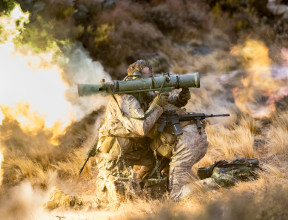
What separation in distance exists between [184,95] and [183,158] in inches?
29.9

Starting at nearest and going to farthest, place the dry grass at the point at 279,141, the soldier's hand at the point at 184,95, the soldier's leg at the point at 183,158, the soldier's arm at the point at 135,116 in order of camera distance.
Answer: the soldier's arm at the point at 135,116 → the soldier's leg at the point at 183,158 → the soldier's hand at the point at 184,95 → the dry grass at the point at 279,141

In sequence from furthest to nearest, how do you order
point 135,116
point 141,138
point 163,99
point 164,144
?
1. point 141,138
2. point 164,144
3. point 163,99
4. point 135,116

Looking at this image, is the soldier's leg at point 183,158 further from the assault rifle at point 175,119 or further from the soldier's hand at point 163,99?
the soldier's hand at point 163,99

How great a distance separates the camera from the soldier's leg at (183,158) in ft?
13.6

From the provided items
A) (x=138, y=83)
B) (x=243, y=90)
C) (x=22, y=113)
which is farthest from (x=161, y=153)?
(x=243, y=90)

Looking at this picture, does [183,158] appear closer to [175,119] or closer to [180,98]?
[175,119]

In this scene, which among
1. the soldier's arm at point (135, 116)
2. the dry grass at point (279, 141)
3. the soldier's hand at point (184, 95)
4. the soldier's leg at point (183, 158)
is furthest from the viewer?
the dry grass at point (279, 141)

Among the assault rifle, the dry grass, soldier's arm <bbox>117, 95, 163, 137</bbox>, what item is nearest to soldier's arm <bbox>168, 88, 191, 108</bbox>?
the assault rifle

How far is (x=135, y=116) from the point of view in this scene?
13.1 ft

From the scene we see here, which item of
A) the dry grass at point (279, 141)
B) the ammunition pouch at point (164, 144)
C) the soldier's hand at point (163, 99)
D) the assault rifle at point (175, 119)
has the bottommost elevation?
the dry grass at point (279, 141)

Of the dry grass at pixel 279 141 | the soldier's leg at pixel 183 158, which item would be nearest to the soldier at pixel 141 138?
the soldier's leg at pixel 183 158

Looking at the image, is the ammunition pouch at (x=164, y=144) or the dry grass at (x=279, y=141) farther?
the dry grass at (x=279, y=141)

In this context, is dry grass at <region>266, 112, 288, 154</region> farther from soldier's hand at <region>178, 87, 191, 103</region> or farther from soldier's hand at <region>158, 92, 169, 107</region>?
soldier's hand at <region>158, 92, 169, 107</region>

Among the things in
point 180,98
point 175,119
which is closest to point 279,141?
point 180,98
